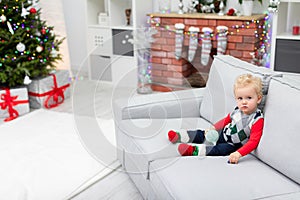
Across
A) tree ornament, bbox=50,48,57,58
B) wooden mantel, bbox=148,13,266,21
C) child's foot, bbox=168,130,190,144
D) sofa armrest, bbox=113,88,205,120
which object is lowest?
child's foot, bbox=168,130,190,144

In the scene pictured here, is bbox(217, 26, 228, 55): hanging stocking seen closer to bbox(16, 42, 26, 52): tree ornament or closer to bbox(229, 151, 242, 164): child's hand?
bbox(16, 42, 26, 52): tree ornament

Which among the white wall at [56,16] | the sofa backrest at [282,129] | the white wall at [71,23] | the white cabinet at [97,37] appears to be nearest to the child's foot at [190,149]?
the sofa backrest at [282,129]

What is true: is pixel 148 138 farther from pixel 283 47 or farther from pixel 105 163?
pixel 283 47

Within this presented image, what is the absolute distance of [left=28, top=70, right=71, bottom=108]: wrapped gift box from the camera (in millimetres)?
3748

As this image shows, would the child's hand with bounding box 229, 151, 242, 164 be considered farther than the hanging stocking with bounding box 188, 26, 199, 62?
No

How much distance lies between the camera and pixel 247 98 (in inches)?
74.0

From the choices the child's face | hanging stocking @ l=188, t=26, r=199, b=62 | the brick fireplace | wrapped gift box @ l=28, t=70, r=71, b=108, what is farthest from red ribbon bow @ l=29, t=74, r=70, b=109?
the child's face

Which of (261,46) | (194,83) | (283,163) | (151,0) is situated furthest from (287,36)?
(283,163)

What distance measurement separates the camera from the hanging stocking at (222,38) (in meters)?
3.71

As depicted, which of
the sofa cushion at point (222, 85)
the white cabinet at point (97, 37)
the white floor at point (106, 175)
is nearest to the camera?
the sofa cushion at point (222, 85)

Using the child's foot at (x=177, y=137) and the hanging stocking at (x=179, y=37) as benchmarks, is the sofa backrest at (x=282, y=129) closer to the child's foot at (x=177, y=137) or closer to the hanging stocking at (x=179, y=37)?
the child's foot at (x=177, y=137)

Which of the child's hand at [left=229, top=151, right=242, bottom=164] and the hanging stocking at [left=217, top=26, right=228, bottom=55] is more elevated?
the hanging stocking at [left=217, top=26, right=228, bottom=55]

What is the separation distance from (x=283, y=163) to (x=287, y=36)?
6.38 ft

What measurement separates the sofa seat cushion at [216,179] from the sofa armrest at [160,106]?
53cm
